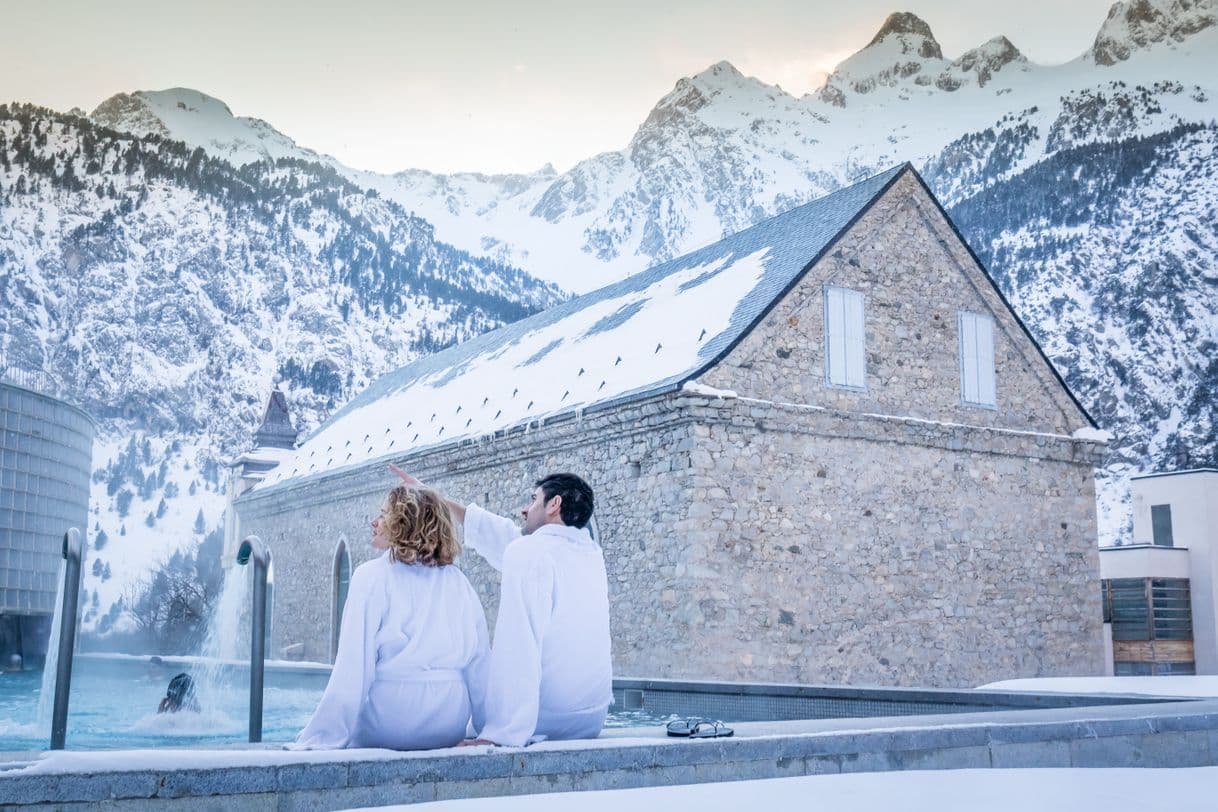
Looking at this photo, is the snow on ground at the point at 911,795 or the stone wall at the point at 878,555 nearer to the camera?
the snow on ground at the point at 911,795

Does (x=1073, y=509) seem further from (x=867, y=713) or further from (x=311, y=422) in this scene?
(x=311, y=422)

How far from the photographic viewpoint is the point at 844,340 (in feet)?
60.2

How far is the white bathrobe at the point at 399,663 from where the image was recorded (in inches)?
195

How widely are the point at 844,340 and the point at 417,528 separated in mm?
14154

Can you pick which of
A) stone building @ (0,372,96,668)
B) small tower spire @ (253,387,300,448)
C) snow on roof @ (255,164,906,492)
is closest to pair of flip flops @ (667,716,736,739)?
snow on roof @ (255,164,906,492)

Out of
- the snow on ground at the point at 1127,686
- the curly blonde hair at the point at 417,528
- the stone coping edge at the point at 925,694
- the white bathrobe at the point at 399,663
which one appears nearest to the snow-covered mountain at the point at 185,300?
the stone coping edge at the point at 925,694

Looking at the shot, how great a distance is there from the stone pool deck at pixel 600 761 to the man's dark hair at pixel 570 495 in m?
1.02

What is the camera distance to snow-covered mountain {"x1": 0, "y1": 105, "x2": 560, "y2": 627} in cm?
11012

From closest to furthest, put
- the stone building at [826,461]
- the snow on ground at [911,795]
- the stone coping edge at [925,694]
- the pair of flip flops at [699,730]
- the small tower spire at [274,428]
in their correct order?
the snow on ground at [911,795]
the pair of flip flops at [699,730]
the stone coping edge at [925,694]
the stone building at [826,461]
the small tower spire at [274,428]

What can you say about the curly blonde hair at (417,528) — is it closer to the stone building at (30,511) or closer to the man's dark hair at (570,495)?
the man's dark hair at (570,495)

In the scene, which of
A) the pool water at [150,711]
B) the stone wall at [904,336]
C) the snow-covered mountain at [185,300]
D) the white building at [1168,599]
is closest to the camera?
the pool water at [150,711]

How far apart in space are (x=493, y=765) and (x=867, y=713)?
7255 millimetres

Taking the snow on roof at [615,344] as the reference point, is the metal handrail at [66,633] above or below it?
below

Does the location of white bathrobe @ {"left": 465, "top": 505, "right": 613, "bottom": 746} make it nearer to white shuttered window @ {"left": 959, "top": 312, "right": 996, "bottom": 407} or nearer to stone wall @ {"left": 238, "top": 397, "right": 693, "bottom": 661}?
stone wall @ {"left": 238, "top": 397, "right": 693, "bottom": 661}
